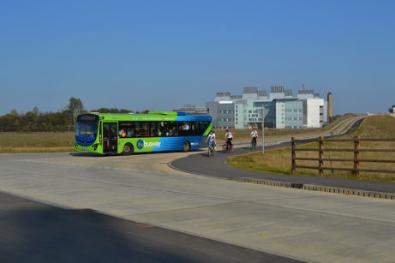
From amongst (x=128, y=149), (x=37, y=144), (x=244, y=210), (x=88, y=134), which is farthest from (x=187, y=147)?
(x=244, y=210)

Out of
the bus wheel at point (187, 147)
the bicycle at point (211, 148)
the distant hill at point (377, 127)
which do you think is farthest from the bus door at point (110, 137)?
the distant hill at point (377, 127)

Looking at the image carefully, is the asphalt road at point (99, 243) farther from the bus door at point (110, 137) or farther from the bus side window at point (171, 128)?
the bus side window at point (171, 128)

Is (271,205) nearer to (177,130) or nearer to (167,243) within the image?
(167,243)

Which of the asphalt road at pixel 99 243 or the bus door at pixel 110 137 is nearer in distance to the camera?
the asphalt road at pixel 99 243

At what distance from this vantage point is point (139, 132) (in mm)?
40281

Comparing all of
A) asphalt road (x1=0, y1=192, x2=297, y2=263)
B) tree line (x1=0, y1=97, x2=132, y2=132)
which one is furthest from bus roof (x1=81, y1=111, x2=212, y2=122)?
tree line (x1=0, y1=97, x2=132, y2=132)

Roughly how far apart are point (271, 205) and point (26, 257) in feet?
23.8

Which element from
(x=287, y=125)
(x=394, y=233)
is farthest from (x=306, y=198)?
(x=287, y=125)

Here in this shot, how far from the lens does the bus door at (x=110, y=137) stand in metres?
37.9

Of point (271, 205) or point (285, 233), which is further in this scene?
point (271, 205)

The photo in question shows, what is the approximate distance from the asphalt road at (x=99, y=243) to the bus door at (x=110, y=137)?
26.0m

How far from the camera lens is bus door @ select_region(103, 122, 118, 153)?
37938 millimetres

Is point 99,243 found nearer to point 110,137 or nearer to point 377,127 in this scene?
point 110,137

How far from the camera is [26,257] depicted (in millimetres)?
7855
